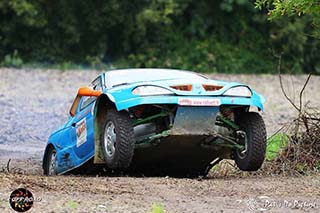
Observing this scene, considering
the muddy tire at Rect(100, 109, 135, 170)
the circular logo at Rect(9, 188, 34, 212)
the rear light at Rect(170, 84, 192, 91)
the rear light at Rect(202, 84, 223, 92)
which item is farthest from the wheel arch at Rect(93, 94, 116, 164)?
the circular logo at Rect(9, 188, 34, 212)

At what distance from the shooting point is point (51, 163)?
11.4m

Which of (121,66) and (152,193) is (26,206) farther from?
(121,66)

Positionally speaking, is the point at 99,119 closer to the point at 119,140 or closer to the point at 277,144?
the point at 119,140

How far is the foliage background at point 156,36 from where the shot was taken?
30917mm

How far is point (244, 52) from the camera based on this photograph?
32812mm

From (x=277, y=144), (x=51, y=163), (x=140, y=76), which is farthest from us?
(x=277, y=144)

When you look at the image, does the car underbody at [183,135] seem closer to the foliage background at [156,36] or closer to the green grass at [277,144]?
the green grass at [277,144]

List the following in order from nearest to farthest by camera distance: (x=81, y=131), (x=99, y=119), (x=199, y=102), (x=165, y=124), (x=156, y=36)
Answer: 1. (x=199, y=102)
2. (x=165, y=124)
3. (x=99, y=119)
4. (x=81, y=131)
5. (x=156, y=36)

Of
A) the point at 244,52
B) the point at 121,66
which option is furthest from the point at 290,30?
the point at 121,66

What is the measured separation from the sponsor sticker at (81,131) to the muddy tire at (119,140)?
66 centimetres

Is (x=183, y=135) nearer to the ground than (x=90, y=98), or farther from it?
nearer to the ground

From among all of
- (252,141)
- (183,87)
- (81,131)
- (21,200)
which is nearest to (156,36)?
(81,131)

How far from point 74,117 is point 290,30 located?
21345 millimetres

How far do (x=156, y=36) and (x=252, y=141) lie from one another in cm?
2247
